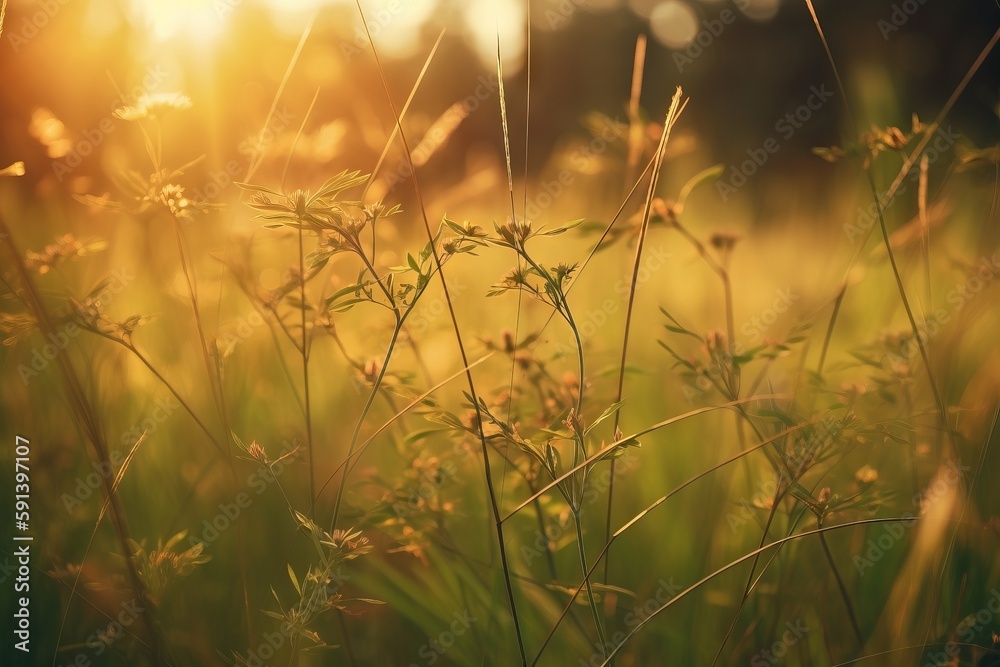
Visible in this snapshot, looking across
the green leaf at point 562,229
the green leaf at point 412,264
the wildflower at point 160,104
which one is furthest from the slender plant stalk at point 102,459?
the green leaf at point 562,229

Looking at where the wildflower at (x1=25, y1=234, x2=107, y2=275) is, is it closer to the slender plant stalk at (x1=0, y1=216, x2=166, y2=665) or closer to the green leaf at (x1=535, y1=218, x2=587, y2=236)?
the slender plant stalk at (x1=0, y1=216, x2=166, y2=665)

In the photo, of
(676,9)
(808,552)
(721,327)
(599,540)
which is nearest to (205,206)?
(599,540)

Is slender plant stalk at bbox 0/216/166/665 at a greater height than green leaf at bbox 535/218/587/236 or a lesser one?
lesser

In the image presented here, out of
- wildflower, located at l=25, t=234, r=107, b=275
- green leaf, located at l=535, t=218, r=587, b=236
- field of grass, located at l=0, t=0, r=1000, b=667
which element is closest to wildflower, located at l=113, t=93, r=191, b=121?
field of grass, located at l=0, t=0, r=1000, b=667

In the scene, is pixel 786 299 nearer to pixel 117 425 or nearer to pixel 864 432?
pixel 864 432

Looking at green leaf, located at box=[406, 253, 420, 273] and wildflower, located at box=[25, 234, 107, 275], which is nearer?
green leaf, located at box=[406, 253, 420, 273]

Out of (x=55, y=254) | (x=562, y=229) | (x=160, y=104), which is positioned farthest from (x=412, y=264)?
(x=55, y=254)

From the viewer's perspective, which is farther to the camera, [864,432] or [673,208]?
[673,208]

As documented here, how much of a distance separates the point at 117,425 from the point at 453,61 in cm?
451

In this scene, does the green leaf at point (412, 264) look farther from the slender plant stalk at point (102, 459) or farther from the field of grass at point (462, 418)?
the slender plant stalk at point (102, 459)

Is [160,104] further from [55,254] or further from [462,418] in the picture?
[462,418]

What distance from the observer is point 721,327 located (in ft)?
4.20

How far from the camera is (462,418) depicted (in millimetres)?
663

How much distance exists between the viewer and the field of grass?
2.03 ft
